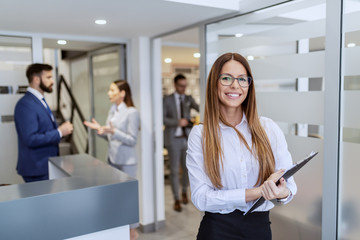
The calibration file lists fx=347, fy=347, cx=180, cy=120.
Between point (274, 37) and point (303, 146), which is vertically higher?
point (274, 37)

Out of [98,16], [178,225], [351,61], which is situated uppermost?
[98,16]

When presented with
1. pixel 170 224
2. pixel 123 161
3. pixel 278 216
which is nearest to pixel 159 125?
pixel 123 161

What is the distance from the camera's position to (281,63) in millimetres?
2396

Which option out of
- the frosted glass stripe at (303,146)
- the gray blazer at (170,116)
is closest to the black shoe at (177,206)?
the gray blazer at (170,116)

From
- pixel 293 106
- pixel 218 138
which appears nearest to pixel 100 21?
pixel 293 106

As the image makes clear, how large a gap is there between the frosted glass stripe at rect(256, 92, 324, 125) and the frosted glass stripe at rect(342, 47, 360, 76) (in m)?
0.22

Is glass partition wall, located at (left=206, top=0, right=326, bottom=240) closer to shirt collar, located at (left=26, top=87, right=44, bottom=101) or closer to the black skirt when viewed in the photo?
the black skirt

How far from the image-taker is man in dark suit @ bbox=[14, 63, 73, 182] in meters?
2.97

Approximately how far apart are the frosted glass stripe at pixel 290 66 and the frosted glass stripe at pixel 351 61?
15 centimetres

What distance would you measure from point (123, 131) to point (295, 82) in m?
1.86

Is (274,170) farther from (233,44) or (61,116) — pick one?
(61,116)

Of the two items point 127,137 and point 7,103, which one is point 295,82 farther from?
point 7,103

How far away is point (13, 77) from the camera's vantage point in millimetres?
3465

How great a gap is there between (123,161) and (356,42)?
2447 millimetres
